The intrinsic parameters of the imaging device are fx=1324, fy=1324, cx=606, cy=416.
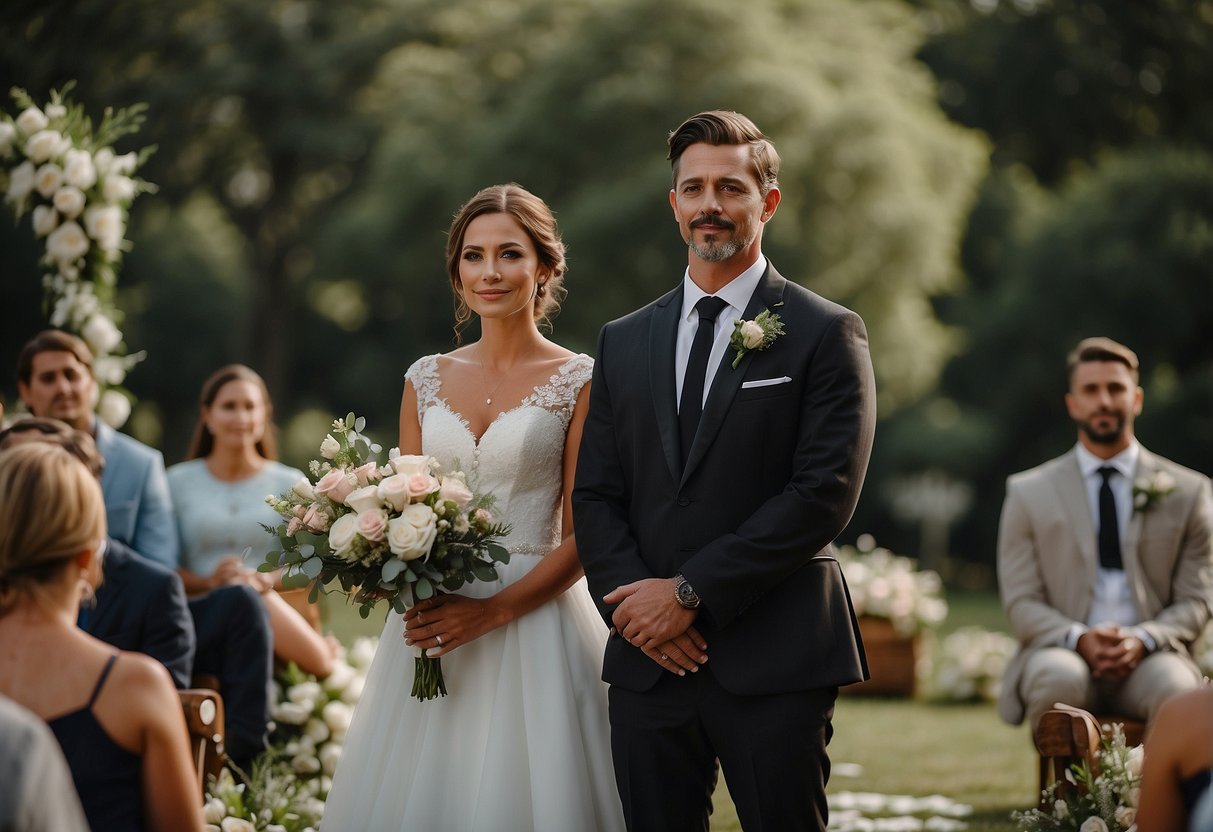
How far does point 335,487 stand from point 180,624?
169 cm

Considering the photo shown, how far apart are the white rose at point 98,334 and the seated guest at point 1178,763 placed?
5759 millimetres

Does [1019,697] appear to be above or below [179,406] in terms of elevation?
below

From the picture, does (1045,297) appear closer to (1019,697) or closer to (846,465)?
(1019,697)

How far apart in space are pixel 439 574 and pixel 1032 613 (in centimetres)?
362

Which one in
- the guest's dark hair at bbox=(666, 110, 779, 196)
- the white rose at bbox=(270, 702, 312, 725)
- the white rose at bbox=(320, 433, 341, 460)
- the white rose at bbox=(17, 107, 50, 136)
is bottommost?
the white rose at bbox=(270, 702, 312, 725)

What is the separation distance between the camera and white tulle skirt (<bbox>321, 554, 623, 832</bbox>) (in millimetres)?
4277

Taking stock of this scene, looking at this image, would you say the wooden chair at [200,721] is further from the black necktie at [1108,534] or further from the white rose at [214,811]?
the black necktie at [1108,534]

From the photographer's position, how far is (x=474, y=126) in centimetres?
2545

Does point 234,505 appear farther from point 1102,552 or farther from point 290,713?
point 1102,552

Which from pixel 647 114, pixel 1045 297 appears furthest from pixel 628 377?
pixel 1045 297

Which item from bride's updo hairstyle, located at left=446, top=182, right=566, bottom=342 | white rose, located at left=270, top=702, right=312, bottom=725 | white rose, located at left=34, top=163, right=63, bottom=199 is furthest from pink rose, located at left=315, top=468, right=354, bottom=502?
white rose, located at left=34, top=163, right=63, bottom=199

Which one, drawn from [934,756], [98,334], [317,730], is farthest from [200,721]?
[934,756]

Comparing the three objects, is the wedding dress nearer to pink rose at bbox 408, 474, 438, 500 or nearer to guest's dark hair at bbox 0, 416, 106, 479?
pink rose at bbox 408, 474, 438, 500

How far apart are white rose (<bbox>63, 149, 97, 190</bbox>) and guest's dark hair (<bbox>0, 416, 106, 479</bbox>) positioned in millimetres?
2625
